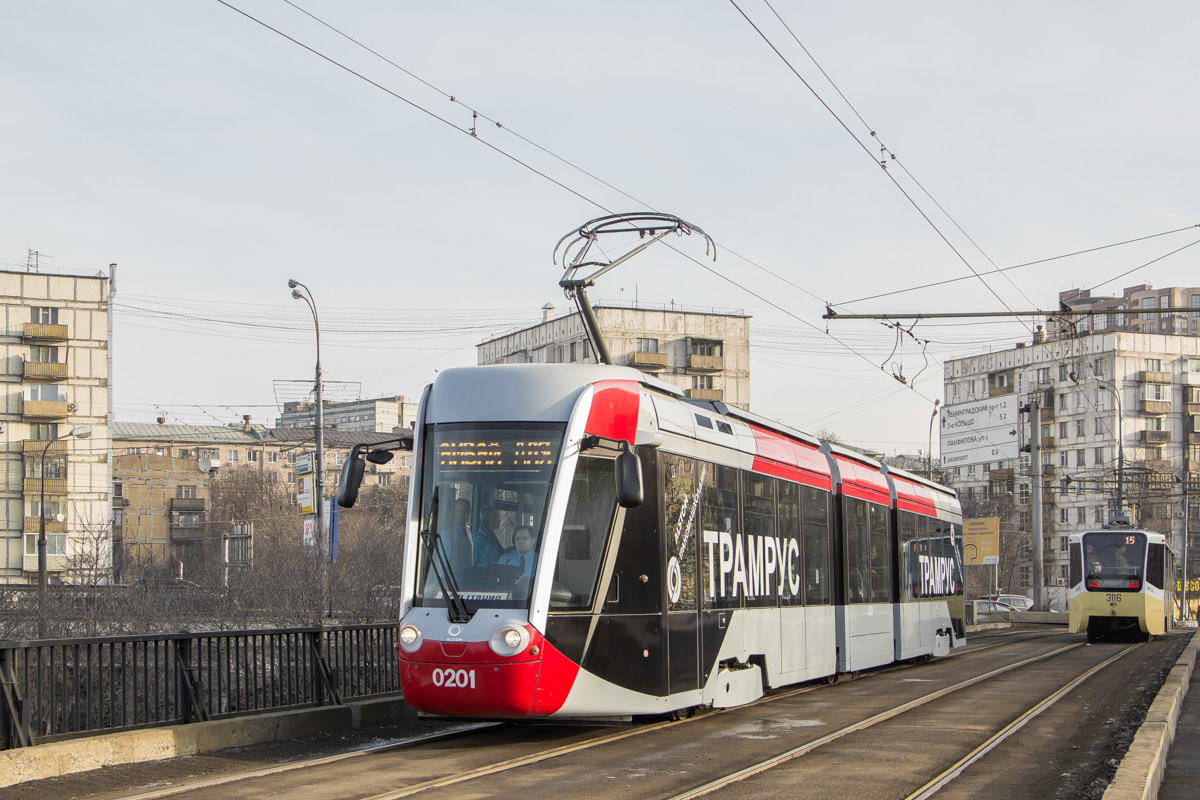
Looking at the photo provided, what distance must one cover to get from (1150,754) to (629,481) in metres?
4.21

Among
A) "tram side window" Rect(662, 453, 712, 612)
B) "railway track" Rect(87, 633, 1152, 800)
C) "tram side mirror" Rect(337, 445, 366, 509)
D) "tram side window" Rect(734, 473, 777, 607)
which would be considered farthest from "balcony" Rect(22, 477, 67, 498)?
"tram side window" Rect(662, 453, 712, 612)

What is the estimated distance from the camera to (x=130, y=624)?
2131 cm

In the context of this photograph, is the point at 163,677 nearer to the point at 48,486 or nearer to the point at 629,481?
the point at 629,481

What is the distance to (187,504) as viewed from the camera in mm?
98125

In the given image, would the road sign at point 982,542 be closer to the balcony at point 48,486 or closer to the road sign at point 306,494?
the road sign at point 306,494

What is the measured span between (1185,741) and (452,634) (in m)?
6.57

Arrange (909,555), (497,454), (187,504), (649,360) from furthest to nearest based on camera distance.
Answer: (187,504) → (649,360) → (909,555) → (497,454)

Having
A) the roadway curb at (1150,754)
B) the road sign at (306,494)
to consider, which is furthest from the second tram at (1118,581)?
A: the road sign at (306,494)

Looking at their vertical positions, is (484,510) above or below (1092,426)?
below

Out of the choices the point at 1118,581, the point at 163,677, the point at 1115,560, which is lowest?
the point at 1118,581

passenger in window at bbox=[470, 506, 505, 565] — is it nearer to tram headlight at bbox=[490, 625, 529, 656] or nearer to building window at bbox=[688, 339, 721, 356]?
tram headlight at bbox=[490, 625, 529, 656]

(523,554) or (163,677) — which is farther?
(163,677)

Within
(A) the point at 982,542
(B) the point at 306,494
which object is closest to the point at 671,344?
(A) the point at 982,542

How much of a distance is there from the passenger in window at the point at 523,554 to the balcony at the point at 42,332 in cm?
6578
